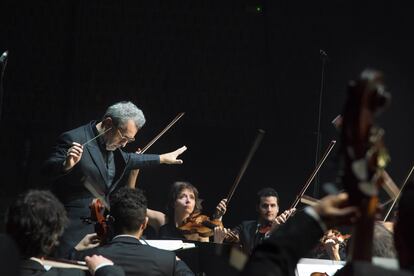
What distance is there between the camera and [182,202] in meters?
4.93

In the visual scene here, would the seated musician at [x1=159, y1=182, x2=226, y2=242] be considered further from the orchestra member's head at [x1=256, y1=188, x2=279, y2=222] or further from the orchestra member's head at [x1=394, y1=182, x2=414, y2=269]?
the orchestra member's head at [x1=394, y1=182, x2=414, y2=269]

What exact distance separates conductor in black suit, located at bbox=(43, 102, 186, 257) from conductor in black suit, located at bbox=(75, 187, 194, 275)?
0.92 meters

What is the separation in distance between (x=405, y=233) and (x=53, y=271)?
3.76ft

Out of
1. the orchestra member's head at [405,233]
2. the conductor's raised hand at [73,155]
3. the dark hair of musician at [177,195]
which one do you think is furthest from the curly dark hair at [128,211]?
the dark hair of musician at [177,195]

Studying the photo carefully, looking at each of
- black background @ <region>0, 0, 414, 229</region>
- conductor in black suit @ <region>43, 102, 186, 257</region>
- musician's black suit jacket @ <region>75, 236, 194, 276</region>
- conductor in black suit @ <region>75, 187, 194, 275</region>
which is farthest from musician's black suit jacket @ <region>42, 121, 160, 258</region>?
black background @ <region>0, 0, 414, 229</region>

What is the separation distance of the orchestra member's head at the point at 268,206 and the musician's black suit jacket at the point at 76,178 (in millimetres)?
1228

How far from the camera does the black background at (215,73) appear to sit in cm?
583

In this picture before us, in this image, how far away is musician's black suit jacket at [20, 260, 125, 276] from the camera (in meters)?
2.07

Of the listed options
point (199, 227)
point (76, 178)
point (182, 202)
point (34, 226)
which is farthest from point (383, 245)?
point (182, 202)

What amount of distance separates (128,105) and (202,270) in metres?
1.16

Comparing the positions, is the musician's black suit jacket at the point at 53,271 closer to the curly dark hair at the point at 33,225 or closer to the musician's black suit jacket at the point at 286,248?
the curly dark hair at the point at 33,225

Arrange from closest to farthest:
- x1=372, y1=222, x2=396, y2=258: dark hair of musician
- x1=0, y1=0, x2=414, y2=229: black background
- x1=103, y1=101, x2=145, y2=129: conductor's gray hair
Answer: x1=372, y1=222, x2=396, y2=258: dark hair of musician → x1=103, y1=101, x2=145, y2=129: conductor's gray hair → x1=0, y1=0, x2=414, y2=229: black background

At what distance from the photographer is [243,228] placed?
16.4 ft

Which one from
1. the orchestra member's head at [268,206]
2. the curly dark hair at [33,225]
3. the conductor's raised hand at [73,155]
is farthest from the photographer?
the orchestra member's head at [268,206]
